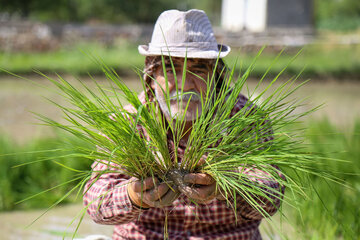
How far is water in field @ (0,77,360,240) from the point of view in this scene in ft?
7.55

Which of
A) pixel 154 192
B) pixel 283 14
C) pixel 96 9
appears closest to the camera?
pixel 154 192

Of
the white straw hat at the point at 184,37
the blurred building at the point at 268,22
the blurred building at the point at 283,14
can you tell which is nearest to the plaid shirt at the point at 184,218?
the white straw hat at the point at 184,37

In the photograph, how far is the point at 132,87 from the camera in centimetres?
807

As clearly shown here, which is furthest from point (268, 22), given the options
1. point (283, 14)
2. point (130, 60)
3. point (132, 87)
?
point (132, 87)

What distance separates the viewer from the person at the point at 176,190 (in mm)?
1123

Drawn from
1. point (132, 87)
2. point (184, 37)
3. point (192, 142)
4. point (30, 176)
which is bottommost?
point (132, 87)

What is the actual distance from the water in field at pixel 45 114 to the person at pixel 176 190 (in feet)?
0.78

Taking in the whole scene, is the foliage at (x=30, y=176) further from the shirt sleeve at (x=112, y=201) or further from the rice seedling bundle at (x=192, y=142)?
the rice seedling bundle at (x=192, y=142)

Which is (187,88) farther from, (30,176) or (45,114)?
(45,114)

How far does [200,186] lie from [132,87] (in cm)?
705

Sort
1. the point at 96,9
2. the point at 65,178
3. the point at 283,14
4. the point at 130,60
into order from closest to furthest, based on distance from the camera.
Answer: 1. the point at 65,178
2. the point at 130,60
3. the point at 283,14
4. the point at 96,9

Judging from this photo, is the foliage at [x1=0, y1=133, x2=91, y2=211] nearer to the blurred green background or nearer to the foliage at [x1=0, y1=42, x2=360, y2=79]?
the blurred green background

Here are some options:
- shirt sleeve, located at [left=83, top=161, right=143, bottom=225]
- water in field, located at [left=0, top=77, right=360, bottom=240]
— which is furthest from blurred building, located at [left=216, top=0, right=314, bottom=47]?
shirt sleeve, located at [left=83, top=161, right=143, bottom=225]

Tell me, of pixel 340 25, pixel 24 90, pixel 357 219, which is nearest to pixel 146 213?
pixel 357 219
